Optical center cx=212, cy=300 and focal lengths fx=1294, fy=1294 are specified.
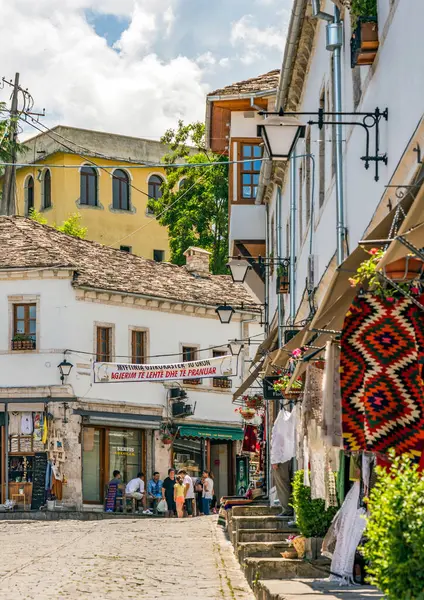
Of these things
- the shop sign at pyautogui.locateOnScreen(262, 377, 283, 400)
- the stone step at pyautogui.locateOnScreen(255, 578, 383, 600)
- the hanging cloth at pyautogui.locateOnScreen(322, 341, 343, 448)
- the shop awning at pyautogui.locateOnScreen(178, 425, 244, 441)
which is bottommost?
the stone step at pyautogui.locateOnScreen(255, 578, 383, 600)

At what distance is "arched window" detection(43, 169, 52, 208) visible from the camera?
60.9m

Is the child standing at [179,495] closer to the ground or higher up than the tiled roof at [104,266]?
closer to the ground

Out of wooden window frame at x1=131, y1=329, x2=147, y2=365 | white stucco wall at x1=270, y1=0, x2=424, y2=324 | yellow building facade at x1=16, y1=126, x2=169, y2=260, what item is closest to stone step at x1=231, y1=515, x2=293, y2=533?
white stucco wall at x1=270, y1=0, x2=424, y2=324

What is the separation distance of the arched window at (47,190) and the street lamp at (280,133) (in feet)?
150

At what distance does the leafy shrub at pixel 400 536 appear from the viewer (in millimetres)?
6234

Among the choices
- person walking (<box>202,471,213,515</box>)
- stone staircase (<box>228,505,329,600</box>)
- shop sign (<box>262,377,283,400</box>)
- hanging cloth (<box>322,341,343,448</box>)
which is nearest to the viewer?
hanging cloth (<box>322,341,343,448</box>)

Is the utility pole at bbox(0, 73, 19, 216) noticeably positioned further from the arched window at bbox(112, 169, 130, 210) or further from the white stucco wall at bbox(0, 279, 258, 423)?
the white stucco wall at bbox(0, 279, 258, 423)

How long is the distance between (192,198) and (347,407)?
45.1 meters

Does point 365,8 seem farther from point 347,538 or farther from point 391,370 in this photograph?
point 347,538

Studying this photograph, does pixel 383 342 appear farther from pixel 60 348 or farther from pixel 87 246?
pixel 87 246

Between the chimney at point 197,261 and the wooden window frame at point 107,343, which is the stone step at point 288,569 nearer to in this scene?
the wooden window frame at point 107,343

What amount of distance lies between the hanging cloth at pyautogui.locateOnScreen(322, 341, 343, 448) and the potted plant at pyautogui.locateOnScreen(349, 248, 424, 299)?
1.46m

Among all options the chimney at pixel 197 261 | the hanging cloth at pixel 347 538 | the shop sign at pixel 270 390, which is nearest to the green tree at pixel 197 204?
the chimney at pixel 197 261

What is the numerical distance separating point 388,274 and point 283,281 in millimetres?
15681
